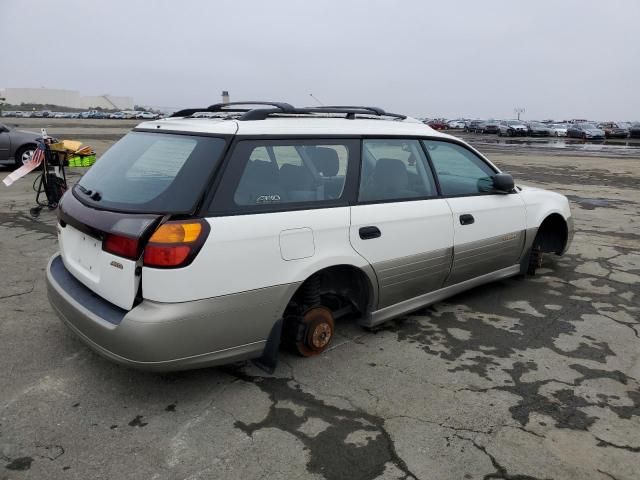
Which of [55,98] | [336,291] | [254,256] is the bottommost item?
[336,291]

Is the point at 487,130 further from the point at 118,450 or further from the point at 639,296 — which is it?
the point at 118,450

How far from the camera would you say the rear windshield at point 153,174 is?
2752mm

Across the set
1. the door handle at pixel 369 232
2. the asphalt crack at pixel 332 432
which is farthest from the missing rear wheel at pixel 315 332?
the door handle at pixel 369 232

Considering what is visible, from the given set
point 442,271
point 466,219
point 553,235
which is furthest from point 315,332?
point 553,235

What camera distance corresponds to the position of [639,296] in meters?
4.74

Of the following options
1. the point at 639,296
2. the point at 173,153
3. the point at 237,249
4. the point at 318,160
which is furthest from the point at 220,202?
the point at 639,296

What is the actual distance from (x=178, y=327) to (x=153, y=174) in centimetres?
98

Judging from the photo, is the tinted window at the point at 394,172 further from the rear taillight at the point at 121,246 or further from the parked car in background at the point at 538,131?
the parked car in background at the point at 538,131

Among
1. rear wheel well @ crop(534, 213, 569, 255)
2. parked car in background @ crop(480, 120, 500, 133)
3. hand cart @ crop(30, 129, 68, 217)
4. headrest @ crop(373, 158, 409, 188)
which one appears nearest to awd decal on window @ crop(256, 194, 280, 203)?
headrest @ crop(373, 158, 409, 188)

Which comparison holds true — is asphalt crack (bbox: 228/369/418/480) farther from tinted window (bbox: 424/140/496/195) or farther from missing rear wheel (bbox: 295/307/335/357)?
tinted window (bbox: 424/140/496/195)

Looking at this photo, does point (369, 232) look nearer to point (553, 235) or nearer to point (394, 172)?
point (394, 172)

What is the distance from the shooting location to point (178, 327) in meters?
2.62

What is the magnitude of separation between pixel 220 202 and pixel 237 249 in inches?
11.0

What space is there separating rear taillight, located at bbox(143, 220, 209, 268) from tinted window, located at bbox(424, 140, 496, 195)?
221 cm
